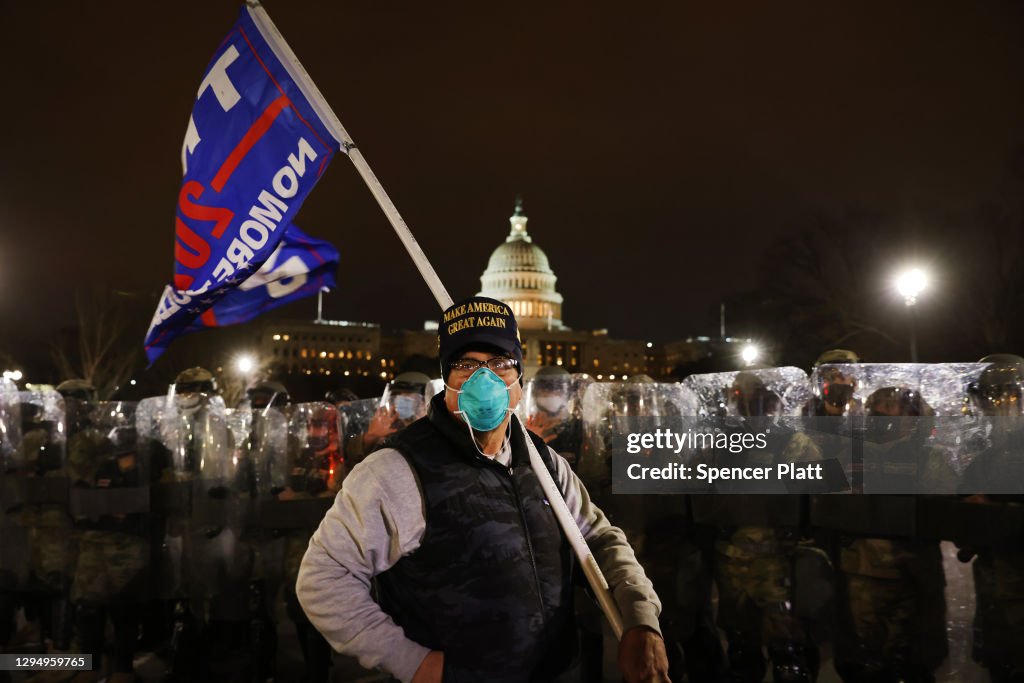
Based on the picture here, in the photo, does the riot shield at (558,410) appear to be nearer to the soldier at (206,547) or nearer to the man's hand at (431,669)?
the soldier at (206,547)

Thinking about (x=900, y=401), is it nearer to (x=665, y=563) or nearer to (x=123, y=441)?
(x=665, y=563)

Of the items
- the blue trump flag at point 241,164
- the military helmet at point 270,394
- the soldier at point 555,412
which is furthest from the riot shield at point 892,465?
the military helmet at point 270,394

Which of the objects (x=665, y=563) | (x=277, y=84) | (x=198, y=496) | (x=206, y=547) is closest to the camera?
(x=277, y=84)

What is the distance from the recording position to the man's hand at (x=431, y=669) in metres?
2.01

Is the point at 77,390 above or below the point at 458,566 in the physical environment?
above

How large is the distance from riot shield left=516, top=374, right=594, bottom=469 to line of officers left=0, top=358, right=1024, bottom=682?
0.02m

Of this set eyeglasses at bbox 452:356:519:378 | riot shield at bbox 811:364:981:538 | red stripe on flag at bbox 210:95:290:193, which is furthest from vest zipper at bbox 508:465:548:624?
riot shield at bbox 811:364:981:538

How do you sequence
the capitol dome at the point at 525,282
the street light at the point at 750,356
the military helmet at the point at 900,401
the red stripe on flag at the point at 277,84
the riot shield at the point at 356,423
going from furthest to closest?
1. the capitol dome at the point at 525,282
2. the street light at the point at 750,356
3. the riot shield at the point at 356,423
4. the military helmet at the point at 900,401
5. the red stripe on flag at the point at 277,84

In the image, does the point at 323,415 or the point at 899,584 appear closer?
the point at 899,584

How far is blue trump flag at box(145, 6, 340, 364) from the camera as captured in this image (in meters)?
3.48

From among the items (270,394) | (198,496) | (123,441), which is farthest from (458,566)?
(270,394)

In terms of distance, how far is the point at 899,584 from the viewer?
4.39 m

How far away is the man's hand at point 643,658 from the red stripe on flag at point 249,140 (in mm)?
2806

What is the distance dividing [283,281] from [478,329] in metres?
Result: 2.49
